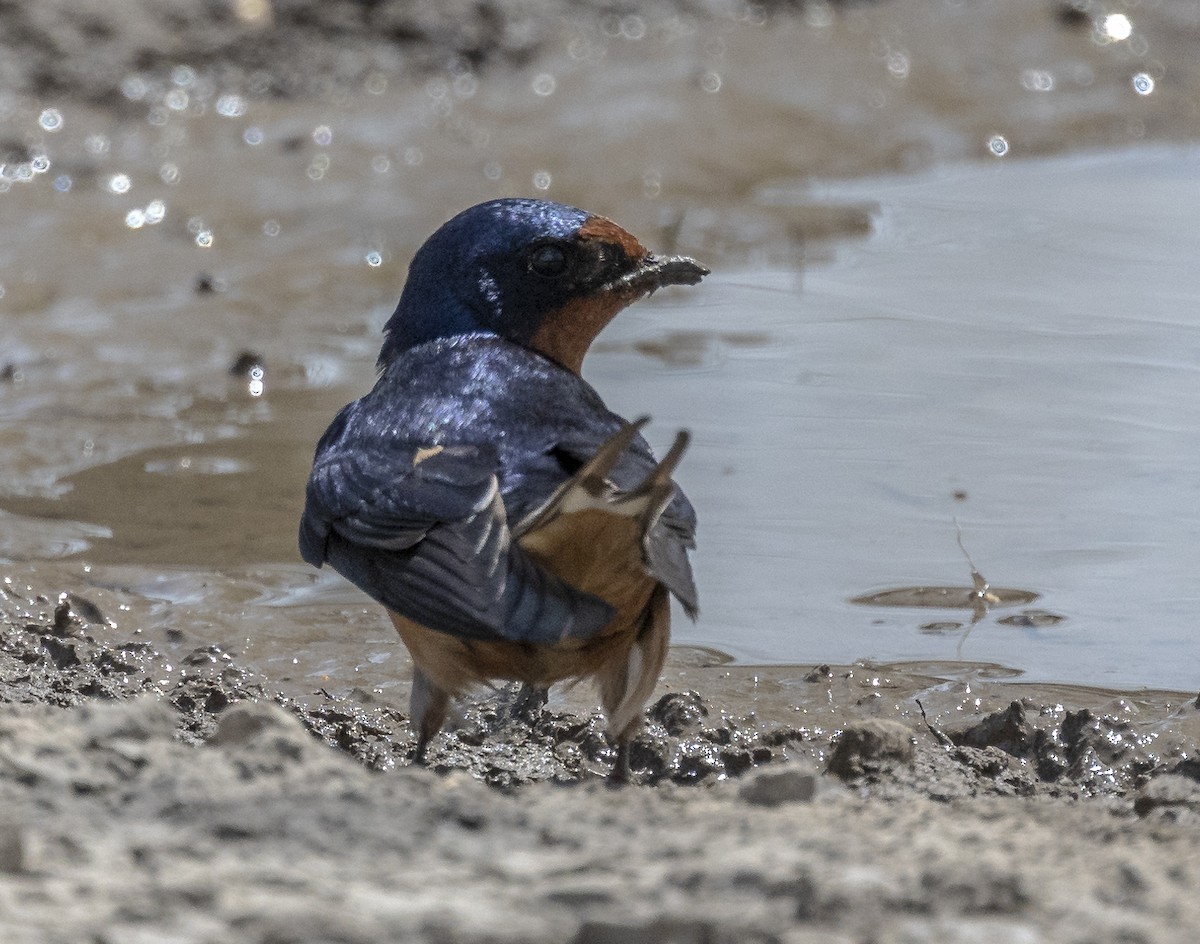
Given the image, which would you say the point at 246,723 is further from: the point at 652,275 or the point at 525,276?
the point at 652,275

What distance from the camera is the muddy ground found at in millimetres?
1952

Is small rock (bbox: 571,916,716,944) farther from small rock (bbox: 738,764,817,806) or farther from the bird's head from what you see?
the bird's head

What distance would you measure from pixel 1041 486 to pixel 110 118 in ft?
17.2

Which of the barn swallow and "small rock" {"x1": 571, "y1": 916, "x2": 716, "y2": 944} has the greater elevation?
the barn swallow

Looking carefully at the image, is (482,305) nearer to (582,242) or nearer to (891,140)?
(582,242)

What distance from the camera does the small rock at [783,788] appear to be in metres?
2.54

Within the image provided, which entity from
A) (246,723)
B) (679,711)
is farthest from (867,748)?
(246,723)

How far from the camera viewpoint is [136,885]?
205 centimetres

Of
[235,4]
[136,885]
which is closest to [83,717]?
[136,885]

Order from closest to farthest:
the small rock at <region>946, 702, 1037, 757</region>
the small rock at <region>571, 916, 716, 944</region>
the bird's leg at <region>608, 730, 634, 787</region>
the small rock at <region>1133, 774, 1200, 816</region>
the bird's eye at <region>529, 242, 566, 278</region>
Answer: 1. the small rock at <region>571, 916, 716, 944</region>
2. the small rock at <region>1133, 774, 1200, 816</region>
3. the bird's leg at <region>608, 730, 634, 787</region>
4. the small rock at <region>946, 702, 1037, 757</region>
5. the bird's eye at <region>529, 242, 566, 278</region>

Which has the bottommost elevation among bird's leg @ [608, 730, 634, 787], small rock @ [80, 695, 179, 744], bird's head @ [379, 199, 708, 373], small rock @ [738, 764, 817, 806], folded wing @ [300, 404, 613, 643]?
bird's leg @ [608, 730, 634, 787]

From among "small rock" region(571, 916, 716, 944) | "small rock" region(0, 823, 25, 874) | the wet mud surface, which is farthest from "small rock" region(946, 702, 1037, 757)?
"small rock" region(0, 823, 25, 874)

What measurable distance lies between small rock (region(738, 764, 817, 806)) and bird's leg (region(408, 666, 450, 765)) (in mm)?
1086

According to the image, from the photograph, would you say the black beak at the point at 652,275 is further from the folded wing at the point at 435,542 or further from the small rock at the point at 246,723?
the small rock at the point at 246,723
